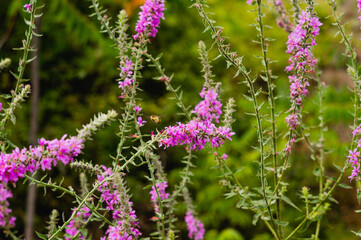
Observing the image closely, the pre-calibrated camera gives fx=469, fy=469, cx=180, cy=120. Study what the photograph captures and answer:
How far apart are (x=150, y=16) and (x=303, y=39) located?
0.60 meters

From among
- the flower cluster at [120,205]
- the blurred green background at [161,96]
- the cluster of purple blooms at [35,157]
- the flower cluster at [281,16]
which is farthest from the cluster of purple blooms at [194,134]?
the blurred green background at [161,96]

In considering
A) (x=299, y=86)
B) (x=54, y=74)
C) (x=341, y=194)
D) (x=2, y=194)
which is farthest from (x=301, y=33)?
(x=341, y=194)

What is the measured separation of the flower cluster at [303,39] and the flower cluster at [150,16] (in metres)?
0.52

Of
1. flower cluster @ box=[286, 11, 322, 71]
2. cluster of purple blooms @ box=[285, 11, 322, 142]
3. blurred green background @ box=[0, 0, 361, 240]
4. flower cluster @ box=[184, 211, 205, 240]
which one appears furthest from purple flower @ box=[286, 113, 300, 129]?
blurred green background @ box=[0, 0, 361, 240]

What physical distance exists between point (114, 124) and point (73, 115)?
0.88 m

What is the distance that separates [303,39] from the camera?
5.76ft

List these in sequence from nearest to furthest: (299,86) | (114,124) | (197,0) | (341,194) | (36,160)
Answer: (36,160)
(197,0)
(299,86)
(114,124)
(341,194)

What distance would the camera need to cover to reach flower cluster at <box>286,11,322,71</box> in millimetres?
1732

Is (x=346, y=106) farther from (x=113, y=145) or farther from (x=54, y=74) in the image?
(x=54, y=74)

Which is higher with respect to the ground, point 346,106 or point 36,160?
point 346,106

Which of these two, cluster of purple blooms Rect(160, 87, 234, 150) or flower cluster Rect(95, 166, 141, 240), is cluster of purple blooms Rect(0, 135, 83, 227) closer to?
flower cluster Rect(95, 166, 141, 240)

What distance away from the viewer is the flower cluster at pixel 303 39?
1.73 meters

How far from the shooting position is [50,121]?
237 inches

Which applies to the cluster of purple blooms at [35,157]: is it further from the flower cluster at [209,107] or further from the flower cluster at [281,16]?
the flower cluster at [281,16]
